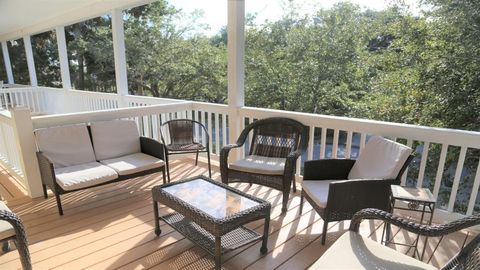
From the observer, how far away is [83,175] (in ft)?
9.50

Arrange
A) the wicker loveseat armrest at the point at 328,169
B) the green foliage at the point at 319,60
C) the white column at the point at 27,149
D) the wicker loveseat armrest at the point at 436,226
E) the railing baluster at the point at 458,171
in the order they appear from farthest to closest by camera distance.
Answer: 1. the green foliage at the point at 319,60
2. the white column at the point at 27,149
3. the wicker loveseat armrest at the point at 328,169
4. the railing baluster at the point at 458,171
5. the wicker loveseat armrest at the point at 436,226

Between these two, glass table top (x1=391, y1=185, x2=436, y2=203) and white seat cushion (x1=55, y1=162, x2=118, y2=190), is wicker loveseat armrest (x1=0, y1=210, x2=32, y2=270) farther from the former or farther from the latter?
glass table top (x1=391, y1=185, x2=436, y2=203)

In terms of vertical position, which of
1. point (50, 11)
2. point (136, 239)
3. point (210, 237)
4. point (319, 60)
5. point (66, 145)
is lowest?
point (136, 239)

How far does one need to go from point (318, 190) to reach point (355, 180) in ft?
1.13

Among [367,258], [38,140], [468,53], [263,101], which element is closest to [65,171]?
[38,140]

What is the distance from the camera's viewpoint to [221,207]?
86.1 inches

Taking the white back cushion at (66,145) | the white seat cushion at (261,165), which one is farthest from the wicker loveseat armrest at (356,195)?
the white back cushion at (66,145)

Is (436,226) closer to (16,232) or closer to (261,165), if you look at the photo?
(261,165)

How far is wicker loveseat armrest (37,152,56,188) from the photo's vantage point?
110 inches

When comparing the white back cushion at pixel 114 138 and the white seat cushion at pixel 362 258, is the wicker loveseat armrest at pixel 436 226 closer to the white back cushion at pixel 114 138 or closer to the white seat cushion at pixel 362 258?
the white seat cushion at pixel 362 258

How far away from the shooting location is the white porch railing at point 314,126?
2.52 metres

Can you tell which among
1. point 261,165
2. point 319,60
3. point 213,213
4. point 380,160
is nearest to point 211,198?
point 213,213

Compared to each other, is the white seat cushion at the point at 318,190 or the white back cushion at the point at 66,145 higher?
the white back cushion at the point at 66,145

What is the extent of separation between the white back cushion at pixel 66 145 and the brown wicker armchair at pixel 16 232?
4.66ft
